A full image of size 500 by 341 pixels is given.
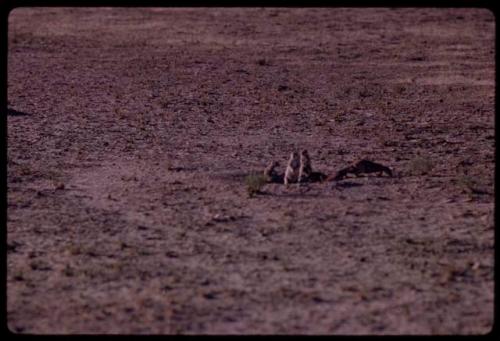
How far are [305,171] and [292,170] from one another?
0.79 ft

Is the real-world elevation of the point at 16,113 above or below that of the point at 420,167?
below

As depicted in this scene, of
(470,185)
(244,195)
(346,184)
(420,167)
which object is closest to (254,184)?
(244,195)

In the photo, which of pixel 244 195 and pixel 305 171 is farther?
pixel 305 171

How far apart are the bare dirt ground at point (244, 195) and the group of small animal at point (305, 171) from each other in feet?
0.43

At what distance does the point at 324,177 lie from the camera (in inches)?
406

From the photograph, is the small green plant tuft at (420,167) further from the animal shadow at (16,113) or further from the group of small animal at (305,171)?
the animal shadow at (16,113)

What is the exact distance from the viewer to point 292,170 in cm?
1005

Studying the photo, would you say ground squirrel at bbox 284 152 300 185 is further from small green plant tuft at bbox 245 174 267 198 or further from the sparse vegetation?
the sparse vegetation

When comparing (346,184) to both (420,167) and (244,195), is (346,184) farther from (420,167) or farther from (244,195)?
(244,195)

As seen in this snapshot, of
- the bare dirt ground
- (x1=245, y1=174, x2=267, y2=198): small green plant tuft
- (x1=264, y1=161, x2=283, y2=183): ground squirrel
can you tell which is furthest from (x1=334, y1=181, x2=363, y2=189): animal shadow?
(x1=245, y1=174, x2=267, y2=198): small green plant tuft

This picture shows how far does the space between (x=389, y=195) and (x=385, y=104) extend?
5.49 meters

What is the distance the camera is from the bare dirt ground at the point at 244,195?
6852 mm

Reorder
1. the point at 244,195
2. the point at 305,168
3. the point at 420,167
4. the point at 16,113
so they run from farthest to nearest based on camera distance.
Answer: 1. the point at 16,113
2. the point at 420,167
3. the point at 305,168
4. the point at 244,195

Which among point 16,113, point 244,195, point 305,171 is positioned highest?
point 305,171
